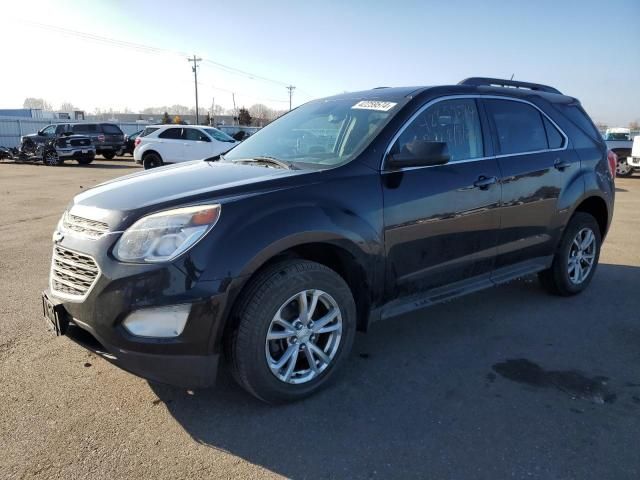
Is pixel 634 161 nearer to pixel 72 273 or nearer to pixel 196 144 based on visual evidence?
pixel 196 144

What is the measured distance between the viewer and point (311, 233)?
286cm

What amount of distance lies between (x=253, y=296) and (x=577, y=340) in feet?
8.97

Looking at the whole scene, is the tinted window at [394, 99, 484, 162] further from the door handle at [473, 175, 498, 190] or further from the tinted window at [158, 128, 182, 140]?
the tinted window at [158, 128, 182, 140]

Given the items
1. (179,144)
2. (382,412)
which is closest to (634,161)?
(179,144)

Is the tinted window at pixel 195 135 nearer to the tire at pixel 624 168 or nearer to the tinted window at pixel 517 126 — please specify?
the tinted window at pixel 517 126

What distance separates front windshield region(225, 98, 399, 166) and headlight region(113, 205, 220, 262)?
3.38ft

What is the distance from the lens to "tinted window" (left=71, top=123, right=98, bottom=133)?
1003 inches

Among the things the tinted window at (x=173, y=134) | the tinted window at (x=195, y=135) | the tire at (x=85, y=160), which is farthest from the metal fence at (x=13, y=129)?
the tinted window at (x=195, y=135)

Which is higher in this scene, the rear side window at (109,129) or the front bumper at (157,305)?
the rear side window at (109,129)

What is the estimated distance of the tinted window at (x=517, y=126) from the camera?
13.5ft

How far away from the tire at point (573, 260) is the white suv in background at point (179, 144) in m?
14.9

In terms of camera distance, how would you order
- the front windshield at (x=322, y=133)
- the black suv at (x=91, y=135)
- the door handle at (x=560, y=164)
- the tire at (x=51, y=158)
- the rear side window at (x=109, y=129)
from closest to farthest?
the front windshield at (x=322, y=133) < the door handle at (x=560, y=164) < the tire at (x=51, y=158) < the black suv at (x=91, y=135) < the rear side window at (x=109, y=129)

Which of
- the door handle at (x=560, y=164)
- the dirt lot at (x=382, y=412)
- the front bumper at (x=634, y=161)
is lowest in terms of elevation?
the dirt lot at (x=382, y=412)

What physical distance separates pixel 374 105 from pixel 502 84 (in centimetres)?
154
